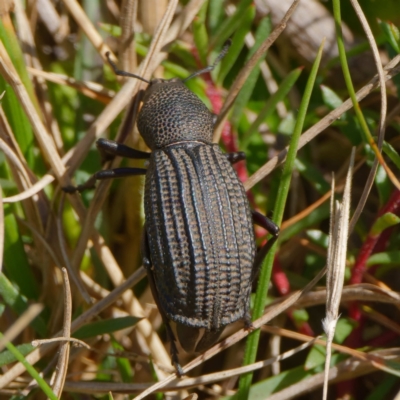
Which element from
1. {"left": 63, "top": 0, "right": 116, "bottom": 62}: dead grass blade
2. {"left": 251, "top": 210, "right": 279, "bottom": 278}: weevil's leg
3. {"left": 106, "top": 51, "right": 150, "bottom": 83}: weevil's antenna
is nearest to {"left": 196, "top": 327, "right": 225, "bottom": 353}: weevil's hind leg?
{"left": 251, "top": 210, "right": 279, "bottom": 278}: weevil's leg

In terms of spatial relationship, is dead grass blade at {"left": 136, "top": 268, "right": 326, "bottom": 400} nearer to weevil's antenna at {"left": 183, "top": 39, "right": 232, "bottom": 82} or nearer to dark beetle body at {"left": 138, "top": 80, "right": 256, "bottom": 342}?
dark beetle body at {"left": 138, "top": 80, "right": 256, "bottom": 342}

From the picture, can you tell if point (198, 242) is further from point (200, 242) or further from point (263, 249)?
point (263, 249)

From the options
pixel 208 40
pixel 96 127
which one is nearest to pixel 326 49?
pixel 208 40

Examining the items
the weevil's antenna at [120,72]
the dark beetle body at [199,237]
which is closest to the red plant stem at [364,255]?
the dark beetle body at [199,237]

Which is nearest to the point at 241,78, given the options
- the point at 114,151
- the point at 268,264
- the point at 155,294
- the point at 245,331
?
the point at 114,151

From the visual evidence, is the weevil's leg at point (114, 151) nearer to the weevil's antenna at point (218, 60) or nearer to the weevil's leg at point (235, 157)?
the weevil's leg at point (235, 157)

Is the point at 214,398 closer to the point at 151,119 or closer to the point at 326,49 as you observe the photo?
the point at 151,119
